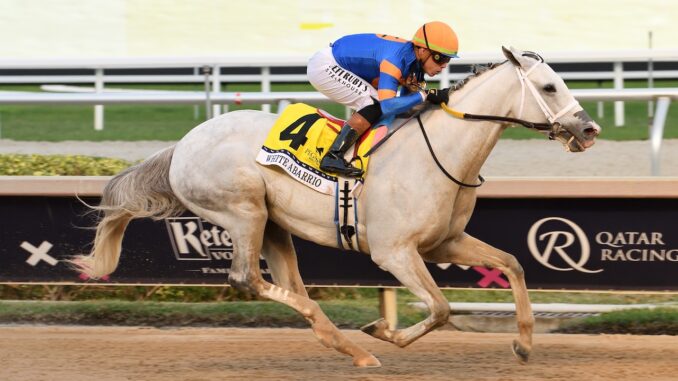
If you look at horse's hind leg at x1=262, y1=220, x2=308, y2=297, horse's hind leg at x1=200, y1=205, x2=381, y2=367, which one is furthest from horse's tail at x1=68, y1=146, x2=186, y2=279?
horse's hind leg at x1=262, y1=220, x2=308, y2=297

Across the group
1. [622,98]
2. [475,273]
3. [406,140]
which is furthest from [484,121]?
[622,98]

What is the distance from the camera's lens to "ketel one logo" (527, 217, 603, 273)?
7113 mm

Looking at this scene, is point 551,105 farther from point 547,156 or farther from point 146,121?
point 146,121

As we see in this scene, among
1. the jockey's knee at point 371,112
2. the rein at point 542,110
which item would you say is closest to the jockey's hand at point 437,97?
the rein at point 542,110

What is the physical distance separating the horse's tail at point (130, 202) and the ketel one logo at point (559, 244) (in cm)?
205

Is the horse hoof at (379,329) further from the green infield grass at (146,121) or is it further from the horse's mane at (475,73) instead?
the green infield grass at (146,121)

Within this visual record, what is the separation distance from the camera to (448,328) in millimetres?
7586

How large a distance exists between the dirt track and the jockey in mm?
1045

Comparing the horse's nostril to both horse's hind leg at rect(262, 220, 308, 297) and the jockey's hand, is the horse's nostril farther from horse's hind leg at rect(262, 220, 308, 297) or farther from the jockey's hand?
horse's hind leg at rect(262, 220, 308, 297)

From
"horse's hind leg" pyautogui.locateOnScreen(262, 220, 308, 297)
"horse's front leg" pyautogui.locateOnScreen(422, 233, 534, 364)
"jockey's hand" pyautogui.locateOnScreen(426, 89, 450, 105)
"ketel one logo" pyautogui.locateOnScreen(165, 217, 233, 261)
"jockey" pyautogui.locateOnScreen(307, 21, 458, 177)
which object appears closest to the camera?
"jockey" pyautogui.locateOnScreen(307, 21, 458, 177)

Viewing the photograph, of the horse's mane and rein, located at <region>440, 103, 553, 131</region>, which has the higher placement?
the horse's mane

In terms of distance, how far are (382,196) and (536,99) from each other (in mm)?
835

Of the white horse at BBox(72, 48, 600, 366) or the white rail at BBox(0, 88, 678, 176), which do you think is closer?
the white horse at BBox(72, 48, 600, 366)

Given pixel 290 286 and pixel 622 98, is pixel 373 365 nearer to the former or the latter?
pixel 290 286
